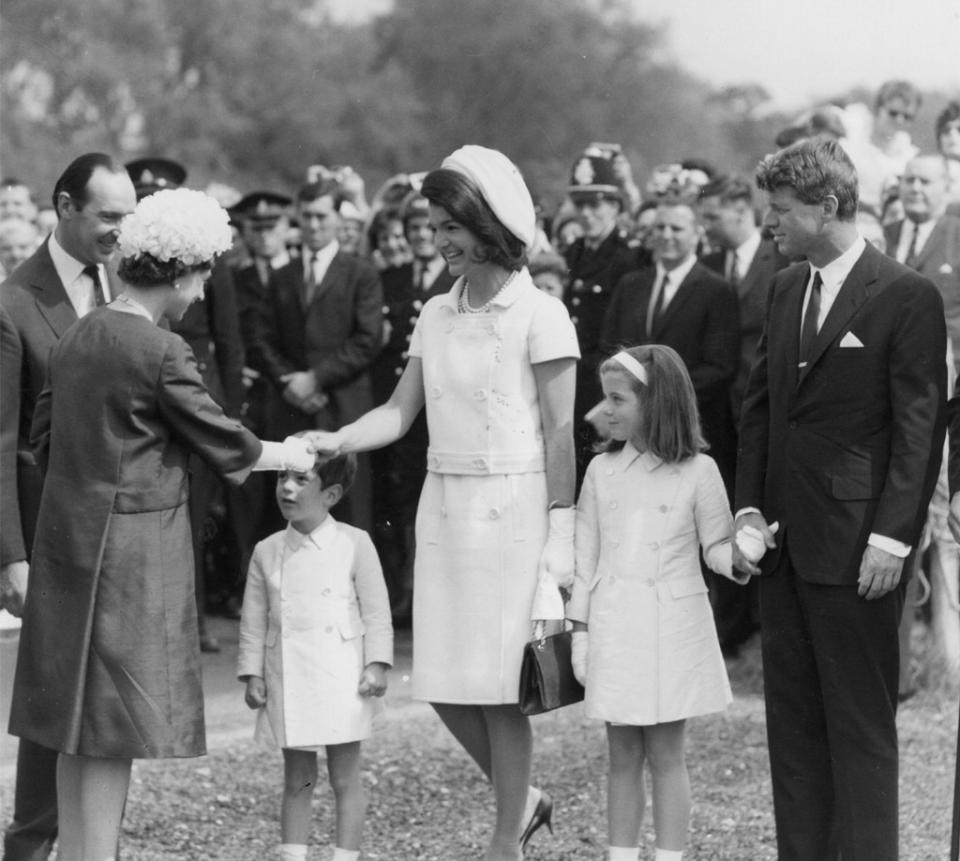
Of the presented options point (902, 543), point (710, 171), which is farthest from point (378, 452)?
point (902, 543)

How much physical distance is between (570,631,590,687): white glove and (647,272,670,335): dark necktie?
129 inches

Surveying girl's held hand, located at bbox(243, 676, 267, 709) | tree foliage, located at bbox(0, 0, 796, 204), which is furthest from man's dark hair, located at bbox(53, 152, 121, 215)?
tree foliage, located at bbox(0, 0, 796, 204)

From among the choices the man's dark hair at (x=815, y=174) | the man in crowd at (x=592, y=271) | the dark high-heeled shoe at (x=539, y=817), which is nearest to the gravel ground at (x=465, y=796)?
the dark high-heeled shoe at (x=539, y=817)

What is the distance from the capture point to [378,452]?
32.0 feet

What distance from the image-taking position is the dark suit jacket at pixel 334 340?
9.32 metres

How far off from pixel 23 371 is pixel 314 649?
1.21 metres

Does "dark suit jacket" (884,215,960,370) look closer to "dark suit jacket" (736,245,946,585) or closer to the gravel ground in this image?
the gravel ground

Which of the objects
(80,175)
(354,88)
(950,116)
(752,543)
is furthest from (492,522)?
(354,88)

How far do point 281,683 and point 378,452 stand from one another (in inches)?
178

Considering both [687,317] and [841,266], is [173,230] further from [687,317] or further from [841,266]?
[687,317]

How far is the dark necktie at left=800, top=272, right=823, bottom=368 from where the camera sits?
4.85 meters

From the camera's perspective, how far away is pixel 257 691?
5355 mm

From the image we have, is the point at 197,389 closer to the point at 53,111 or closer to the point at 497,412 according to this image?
the point at 497,412

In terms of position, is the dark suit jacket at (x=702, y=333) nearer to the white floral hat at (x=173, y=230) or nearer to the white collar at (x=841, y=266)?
the white collar at (x=841, y=266)
